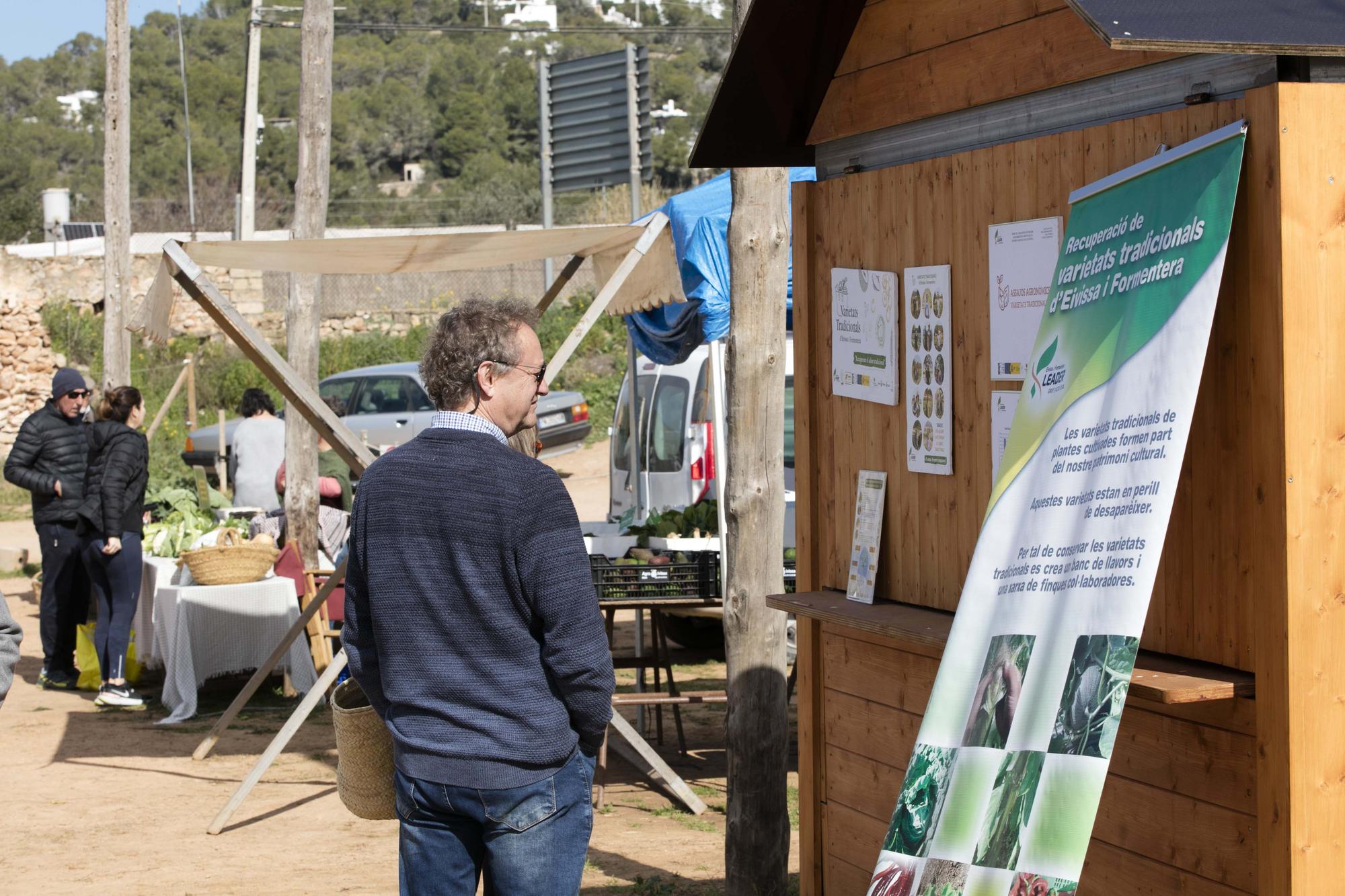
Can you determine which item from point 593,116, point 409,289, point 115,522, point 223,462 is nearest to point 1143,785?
point 115,522

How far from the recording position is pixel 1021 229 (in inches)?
132

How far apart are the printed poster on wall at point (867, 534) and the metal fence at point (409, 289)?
23787 millimetres

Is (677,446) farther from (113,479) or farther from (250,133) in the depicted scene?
(250,133)

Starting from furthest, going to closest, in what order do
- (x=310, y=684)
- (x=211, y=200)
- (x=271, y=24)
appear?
(x=211, y=200) → (x=271, y=24) → (x=310, y=684)

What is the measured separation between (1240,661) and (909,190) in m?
1.61

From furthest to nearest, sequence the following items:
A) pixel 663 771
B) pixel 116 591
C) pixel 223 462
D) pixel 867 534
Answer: pixel 223 462
pixel 116 591
pixel 663 771
pixel 867 534

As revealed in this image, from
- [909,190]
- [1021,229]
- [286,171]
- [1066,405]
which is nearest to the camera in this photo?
[1066,405]

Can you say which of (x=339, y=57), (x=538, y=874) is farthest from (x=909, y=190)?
(x=339, y=57)

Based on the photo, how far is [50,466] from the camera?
9266 mm

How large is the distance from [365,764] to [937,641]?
1491 millimetres

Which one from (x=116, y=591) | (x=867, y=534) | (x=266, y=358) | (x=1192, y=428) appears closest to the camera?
(x=1192, y=428)

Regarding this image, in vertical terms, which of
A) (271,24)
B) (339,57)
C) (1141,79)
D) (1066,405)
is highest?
(339,57)

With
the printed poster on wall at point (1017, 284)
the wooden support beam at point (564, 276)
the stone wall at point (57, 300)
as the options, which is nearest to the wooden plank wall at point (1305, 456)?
the printed poster on wall at point (1017, 284)

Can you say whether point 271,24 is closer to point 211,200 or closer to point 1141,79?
point 1141,79
